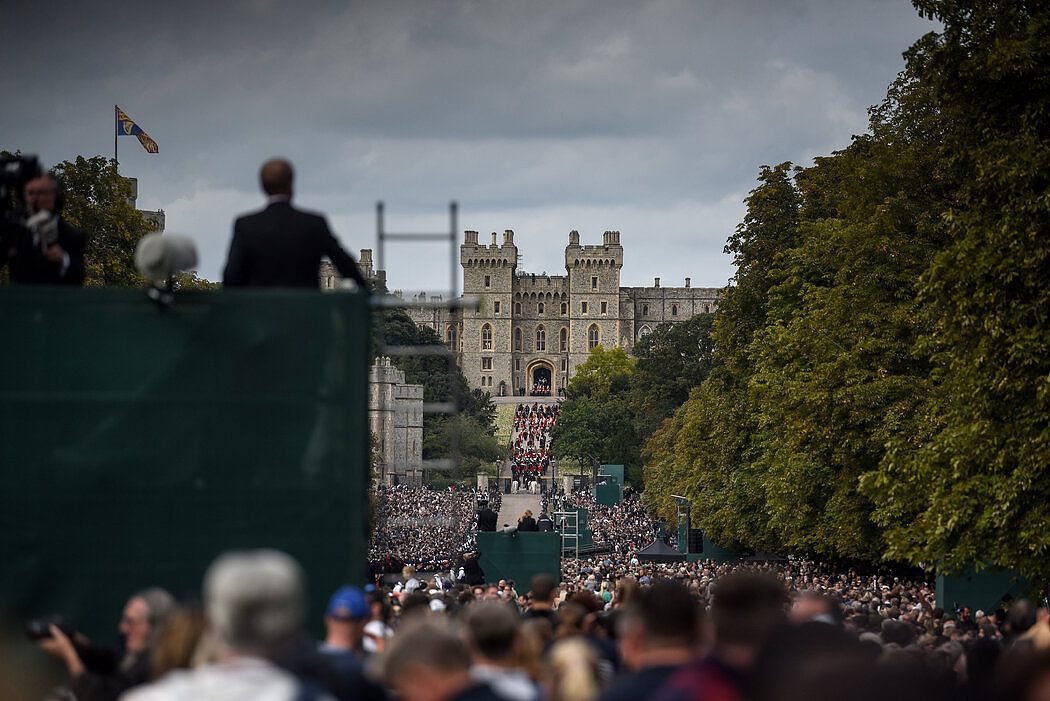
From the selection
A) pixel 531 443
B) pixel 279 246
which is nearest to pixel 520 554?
pixel 279 246

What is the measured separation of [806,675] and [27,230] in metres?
5.03

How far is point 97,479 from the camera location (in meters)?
6.56

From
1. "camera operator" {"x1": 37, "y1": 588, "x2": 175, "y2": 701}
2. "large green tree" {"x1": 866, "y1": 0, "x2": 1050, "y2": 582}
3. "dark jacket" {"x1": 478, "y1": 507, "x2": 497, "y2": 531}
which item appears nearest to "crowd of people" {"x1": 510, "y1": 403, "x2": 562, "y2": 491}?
"dark jacket" {"x1": 478, "y1": 507, "x2": 497, "y2": 531}

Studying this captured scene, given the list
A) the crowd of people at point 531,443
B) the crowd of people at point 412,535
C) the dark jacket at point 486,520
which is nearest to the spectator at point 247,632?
the crowd of people at point 412,535

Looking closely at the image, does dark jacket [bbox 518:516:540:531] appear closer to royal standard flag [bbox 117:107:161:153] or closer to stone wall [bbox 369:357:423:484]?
stone wall [bbox 369:357:423:484]

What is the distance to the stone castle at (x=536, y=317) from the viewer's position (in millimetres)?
163875

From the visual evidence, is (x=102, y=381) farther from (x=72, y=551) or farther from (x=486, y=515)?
(x=486, y=515)

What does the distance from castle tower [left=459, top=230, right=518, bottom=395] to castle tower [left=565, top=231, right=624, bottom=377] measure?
6239 mm

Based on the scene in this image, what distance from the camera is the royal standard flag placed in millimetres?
51844

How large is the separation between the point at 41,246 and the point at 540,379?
159 m

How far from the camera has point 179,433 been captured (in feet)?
21.5

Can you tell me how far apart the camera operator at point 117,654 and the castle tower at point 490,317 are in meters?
156

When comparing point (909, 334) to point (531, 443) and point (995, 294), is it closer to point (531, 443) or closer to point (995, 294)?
point (995, 294)

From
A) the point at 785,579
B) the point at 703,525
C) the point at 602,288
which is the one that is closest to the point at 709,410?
the point at 703,525
